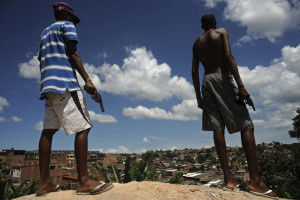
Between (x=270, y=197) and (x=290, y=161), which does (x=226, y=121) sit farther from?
(x=290, y=161)

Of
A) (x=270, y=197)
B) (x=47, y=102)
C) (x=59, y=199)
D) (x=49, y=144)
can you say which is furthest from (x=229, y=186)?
(x=47, y=102)

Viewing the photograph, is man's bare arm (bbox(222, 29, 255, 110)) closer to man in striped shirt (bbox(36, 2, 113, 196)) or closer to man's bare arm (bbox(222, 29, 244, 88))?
man's bare arm (bbox(222, 29, 244, 88))

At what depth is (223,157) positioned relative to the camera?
2.92 meters

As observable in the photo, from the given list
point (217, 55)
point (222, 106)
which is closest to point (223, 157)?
point (222, 106)

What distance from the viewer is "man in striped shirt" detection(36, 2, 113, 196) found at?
2448 millimetres

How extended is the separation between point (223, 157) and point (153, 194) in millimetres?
1109

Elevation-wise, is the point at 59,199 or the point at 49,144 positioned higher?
the point at 49,144

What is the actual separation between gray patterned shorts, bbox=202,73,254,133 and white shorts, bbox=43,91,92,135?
164 cm

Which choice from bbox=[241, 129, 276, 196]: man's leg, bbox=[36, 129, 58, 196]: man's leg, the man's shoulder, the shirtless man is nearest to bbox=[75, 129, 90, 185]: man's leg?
bbox=[36, 129, 58, 196]: man's leg

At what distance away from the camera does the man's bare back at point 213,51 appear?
3085mm

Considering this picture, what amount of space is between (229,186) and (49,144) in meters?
2.25

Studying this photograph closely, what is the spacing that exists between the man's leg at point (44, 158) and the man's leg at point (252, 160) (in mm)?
2346

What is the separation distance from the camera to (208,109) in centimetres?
317

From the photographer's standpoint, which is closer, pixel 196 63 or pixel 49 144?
pixel 49 144
